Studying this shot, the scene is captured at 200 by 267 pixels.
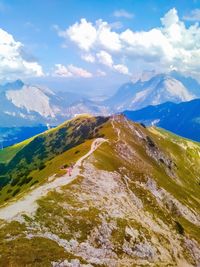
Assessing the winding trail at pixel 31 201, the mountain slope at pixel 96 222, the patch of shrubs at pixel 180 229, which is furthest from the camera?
the patch of shrubs at pixel 180 229

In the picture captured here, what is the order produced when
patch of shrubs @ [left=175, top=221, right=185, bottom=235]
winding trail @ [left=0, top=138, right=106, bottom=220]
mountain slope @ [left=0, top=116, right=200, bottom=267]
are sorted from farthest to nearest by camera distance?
patch of shrubs @ [left=175, top=221, right=185, bottom=235] < winding trail @ [left=0, top=138, right=106, bottom=220] < mountain slope @ [left=0, top=116, right=200, bottom=267]

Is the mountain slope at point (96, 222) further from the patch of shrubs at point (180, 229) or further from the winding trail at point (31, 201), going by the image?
the patch of shrubs at point (180, 229)

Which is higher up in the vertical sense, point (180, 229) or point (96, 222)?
point (96, 222)

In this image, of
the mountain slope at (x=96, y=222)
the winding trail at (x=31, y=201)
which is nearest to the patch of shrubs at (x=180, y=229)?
the mountain slope at (x=96, y=222)

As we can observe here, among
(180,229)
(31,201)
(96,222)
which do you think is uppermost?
(31,201)

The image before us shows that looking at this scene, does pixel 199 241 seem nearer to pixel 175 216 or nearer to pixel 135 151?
pixel 175 216

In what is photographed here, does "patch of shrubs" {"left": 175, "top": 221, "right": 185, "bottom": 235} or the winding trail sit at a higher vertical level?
the winding trail

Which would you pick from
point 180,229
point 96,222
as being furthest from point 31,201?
point 180,229

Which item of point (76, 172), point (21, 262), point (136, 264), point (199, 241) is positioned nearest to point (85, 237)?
point (136, 264)

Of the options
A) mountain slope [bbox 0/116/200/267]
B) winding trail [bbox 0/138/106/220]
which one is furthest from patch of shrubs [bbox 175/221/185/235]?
winding trail [bbox 0/138/106/220]

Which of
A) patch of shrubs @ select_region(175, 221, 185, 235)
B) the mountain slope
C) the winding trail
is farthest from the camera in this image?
patch of shrubs @ select_region(175, 221, 185, 235)

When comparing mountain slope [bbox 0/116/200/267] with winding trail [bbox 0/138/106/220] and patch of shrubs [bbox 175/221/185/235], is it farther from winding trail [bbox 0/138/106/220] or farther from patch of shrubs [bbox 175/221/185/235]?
→ patch of shrubs [bbox 175/221/185/235]

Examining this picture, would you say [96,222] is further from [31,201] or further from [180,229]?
[180,229]
